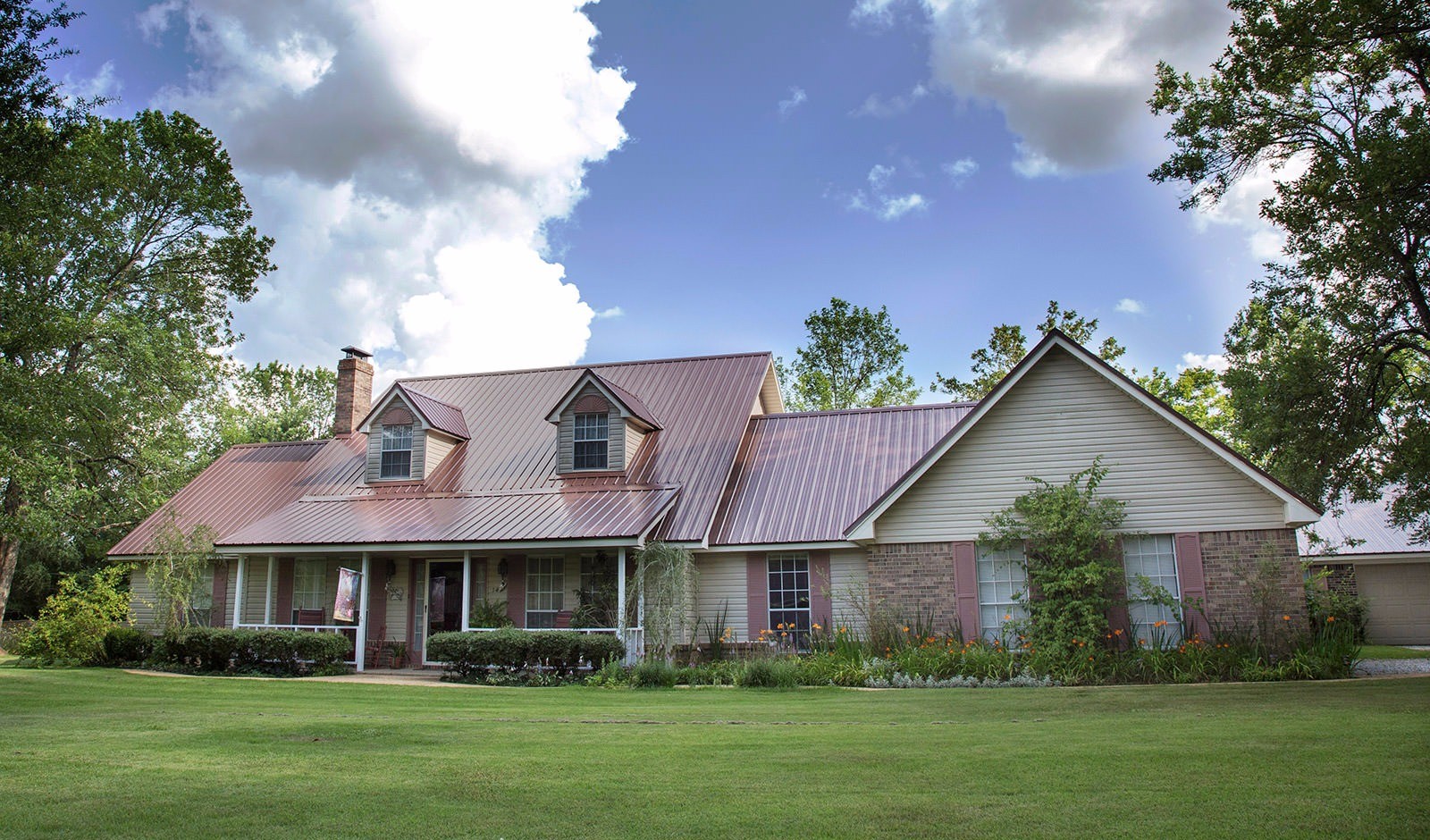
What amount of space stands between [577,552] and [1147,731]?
43.2 feet

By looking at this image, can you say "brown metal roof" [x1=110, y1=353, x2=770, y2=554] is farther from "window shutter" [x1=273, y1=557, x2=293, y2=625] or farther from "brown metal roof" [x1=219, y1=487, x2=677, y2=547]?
"window shutter" [x1=273, y1=557, x2=293, y2=625]

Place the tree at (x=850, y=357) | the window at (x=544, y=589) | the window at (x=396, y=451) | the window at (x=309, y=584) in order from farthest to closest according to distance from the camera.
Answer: the tree at (x=850, y=357) < the window at (x=396, y=451) < the window at (x=309, y=584) < the window at (x=544, y=589)

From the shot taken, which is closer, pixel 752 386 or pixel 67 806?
pixel 67 806

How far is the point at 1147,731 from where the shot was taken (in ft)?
28.9

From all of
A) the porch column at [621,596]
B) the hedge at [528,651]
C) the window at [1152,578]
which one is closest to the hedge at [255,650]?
the hedge at [528,651]

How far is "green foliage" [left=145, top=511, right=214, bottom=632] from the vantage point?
66.5 feet

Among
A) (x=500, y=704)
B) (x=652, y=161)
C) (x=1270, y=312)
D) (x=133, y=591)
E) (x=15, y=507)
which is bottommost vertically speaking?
(x=500, y=704)

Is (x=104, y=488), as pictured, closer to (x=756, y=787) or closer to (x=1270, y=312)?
(x=756, y=787)

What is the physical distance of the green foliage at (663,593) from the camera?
1784 cm

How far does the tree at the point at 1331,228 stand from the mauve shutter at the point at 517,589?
48.4 ft

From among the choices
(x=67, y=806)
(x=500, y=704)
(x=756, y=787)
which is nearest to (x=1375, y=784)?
(x=756, y=787)

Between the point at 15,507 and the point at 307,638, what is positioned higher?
the point at 15,507

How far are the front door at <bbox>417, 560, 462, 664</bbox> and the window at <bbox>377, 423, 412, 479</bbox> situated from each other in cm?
338

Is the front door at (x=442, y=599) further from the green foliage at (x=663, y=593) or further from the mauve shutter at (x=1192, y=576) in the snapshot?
the mauve shutter at (x=1192, y=576)
